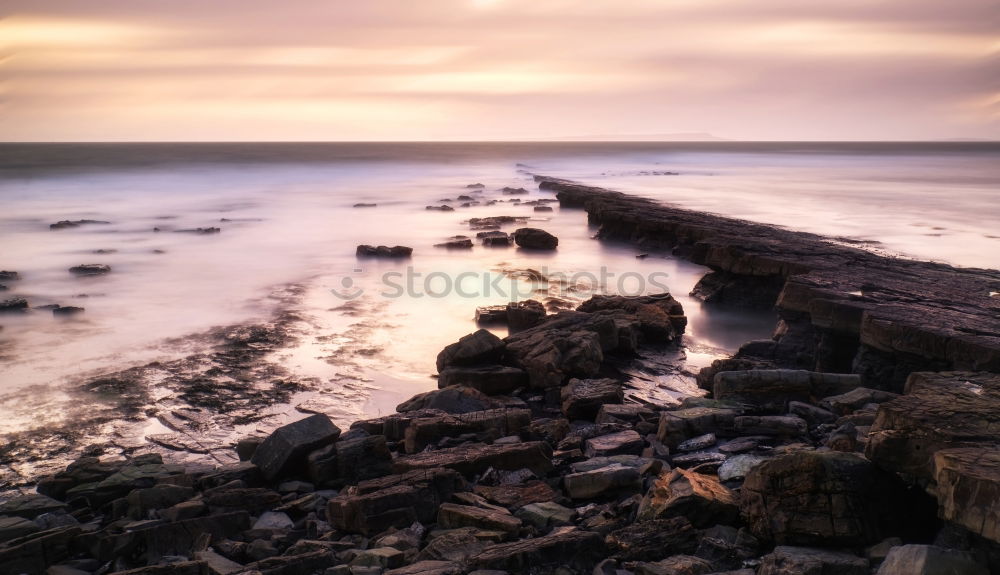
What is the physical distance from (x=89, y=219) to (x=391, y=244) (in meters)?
16.8

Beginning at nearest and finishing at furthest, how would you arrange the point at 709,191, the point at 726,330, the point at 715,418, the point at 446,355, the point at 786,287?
the point at 715,418
the point at 446,355
the point at 786,287
the point at 726,330
the point at 709,191

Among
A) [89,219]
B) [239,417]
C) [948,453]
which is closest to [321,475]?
[239,417]

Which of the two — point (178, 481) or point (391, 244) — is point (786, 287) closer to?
point (178, 481)

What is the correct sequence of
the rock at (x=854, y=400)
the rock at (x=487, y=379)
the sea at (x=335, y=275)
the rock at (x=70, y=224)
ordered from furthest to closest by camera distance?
the rock at (x=70, y=224) → the sea at (x=335, y=275) → the rock at (x=487, y=379) → the rock at (x=854, y=400)

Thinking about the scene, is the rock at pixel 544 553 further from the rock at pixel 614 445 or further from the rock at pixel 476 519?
the rock at pixel 614 445

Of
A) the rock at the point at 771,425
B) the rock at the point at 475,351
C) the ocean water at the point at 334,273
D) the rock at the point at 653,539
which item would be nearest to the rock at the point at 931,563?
the rock at the point at 653,539

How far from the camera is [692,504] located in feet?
16.9

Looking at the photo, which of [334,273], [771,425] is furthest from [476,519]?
[334,273]

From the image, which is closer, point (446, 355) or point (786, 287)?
point (446, 355)

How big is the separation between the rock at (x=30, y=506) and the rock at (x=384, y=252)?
15.9 m

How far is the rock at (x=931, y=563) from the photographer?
379 centimetres

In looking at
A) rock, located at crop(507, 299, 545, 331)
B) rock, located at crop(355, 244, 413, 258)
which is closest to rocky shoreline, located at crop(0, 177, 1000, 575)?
rock, located at crop(507, 299, 545, 331)

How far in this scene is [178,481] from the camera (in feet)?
21.6

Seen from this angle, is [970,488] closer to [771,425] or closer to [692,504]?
[692,504]
